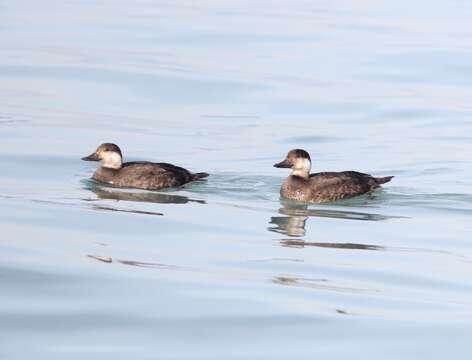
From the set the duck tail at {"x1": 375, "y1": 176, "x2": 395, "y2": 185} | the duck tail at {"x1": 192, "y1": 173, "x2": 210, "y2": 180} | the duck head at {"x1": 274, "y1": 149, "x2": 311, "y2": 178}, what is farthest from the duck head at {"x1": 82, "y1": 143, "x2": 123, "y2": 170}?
the duck tail at {"x1": 375, "y1": 176, "x2": 395, "y2": 185}

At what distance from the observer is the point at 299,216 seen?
15.6 metres

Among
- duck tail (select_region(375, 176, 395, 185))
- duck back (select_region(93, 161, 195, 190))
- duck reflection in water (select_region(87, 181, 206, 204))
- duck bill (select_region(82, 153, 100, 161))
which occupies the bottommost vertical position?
duck reflection in water (select_region(87, 181, 206, 204))

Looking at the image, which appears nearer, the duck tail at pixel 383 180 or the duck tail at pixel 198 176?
the duck tail at pixel 383 180

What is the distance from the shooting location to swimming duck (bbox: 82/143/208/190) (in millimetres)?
16938

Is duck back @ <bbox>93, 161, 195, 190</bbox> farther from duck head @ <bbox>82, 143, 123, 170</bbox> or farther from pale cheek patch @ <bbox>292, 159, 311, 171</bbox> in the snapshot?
pale cheek patch @ <bbox>292, 159, 311, 171</bbox>

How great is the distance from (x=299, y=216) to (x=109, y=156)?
299 cm

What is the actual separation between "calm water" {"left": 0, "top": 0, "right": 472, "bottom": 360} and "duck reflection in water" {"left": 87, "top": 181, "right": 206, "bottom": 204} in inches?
2.2

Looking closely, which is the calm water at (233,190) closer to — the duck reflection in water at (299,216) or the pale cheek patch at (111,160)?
the duck reflection in water at (299,216)

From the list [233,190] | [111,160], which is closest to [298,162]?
[233,190]

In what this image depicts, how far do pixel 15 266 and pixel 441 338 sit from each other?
355cm

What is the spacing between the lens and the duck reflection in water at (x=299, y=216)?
1446cm

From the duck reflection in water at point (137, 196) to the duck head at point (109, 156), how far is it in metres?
0.54

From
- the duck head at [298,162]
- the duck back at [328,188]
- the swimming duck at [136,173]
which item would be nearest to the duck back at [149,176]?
the swimming duck at [136,173]

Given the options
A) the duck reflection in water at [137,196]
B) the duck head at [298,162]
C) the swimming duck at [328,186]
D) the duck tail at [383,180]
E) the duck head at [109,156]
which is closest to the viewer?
the duck reflection in water at [137,196]
